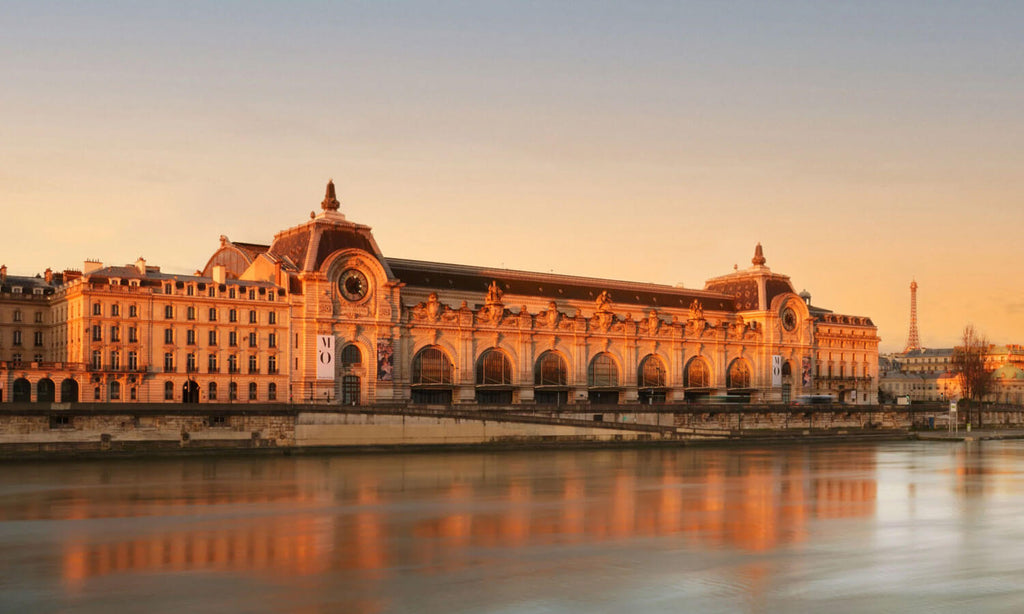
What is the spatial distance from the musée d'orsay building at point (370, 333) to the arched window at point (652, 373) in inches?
5.7

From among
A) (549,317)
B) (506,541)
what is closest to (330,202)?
(549,317)

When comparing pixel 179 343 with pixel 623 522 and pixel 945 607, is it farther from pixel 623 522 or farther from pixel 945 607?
pixel 945 607

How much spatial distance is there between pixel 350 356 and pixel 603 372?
30.6 m

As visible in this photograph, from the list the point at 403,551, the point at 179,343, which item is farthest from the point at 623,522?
the point at 179,343

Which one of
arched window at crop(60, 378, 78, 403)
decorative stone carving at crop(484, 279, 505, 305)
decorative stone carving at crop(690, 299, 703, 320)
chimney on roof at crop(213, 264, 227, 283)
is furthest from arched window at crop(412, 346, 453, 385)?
decorative stone carving at crop(690, 299, 703, 320)

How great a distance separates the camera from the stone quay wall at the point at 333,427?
66.9m

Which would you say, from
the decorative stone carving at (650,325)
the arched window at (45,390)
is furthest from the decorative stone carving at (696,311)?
the arched window at (45,390)

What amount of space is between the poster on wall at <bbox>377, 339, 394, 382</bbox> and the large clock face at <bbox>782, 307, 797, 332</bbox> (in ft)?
185

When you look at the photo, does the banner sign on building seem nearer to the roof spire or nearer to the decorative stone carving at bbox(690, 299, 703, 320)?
the roof spire

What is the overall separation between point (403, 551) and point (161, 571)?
21.6 ft

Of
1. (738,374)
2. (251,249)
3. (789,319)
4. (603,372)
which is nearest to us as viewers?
(251,249)

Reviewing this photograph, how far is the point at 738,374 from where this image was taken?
125m

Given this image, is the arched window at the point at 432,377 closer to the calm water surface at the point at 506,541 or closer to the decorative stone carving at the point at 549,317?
the decorative stone carving at the point at 549,317

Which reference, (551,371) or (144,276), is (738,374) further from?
(144,276)
